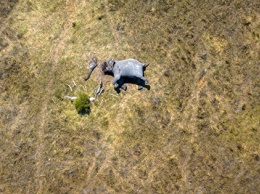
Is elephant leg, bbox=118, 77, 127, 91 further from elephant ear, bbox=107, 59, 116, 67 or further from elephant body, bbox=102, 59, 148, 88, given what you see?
elephant ear, bbox=107, 59, 116, 67

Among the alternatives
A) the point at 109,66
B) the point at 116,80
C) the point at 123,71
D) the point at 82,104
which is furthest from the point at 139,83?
the point at 82,104

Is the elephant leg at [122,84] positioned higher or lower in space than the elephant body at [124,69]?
lower

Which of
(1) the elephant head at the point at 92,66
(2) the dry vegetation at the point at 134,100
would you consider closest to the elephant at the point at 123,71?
(1) the elephant head at the point at 92,66

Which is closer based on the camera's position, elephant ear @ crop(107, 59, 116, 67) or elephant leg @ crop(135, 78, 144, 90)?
elephant ear @ crop(107, 59, 116, 67)

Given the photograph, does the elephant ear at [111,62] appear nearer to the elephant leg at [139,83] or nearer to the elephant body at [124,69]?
the elephant body at [124,69]

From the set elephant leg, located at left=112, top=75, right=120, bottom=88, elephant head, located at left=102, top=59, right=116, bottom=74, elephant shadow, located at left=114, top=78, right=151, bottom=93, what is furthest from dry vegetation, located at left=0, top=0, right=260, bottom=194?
elephant head, located at left=102, top=59, right=116, bottom=74

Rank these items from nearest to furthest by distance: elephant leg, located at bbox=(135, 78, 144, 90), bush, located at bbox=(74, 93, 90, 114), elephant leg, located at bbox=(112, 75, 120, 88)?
elephant leg, located at bbox=(112, 75, 120, 88), bush, located at bbox=(74, 93, 90, 114), elephant leg, located at bbox=(135, 78, 144, 90)

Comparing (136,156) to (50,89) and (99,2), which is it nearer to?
(50,89)

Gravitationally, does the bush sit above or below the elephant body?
below
